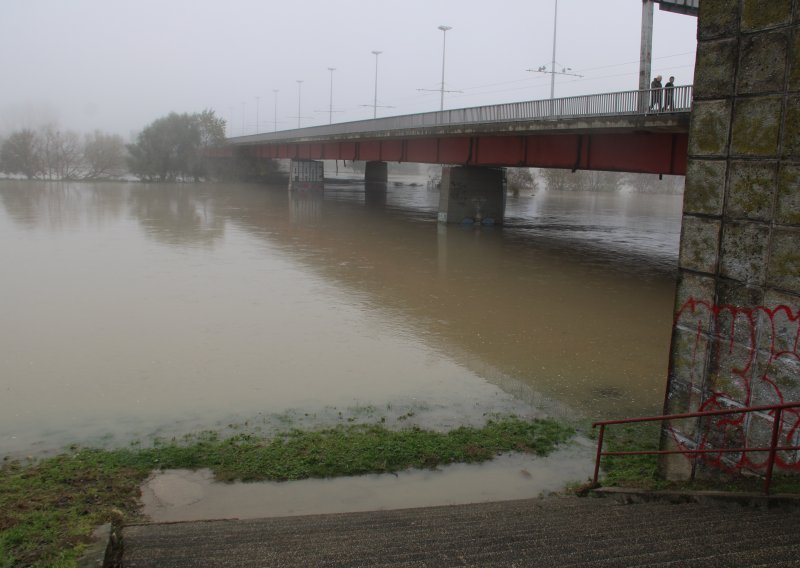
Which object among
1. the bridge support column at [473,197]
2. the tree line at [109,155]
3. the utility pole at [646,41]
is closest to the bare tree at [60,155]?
the tree line at [109,155]

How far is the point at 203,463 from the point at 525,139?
2709 cm

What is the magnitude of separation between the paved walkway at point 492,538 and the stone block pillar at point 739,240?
1372mm

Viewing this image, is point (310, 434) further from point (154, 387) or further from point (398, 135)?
point (398, 135)

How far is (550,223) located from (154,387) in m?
37.4

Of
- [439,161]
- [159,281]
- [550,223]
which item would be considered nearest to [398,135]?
[439,161]

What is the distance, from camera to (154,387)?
39.5 ft

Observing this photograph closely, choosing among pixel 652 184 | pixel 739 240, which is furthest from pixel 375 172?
pixel 739 240

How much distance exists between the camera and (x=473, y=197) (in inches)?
1625

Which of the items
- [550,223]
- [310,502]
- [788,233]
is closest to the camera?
[788,233]

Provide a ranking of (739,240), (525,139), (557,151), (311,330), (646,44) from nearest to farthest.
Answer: (739,240), (311,330), (646,44), (557,151), (525,139)

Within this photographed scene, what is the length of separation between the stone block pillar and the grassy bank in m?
2.60

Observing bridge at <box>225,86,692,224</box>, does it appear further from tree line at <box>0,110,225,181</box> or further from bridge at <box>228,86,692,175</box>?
tree line at <box>0,110,225,181</box>

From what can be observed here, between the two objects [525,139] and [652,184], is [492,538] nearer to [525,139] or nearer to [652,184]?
[525,139]

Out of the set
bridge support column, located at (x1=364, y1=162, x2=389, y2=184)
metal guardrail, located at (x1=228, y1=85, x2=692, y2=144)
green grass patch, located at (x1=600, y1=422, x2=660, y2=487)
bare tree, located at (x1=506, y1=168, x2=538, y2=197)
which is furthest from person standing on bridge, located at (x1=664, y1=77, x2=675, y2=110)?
bridge support column, located at (x1=364, y1=162, x2=389, y2=184)
